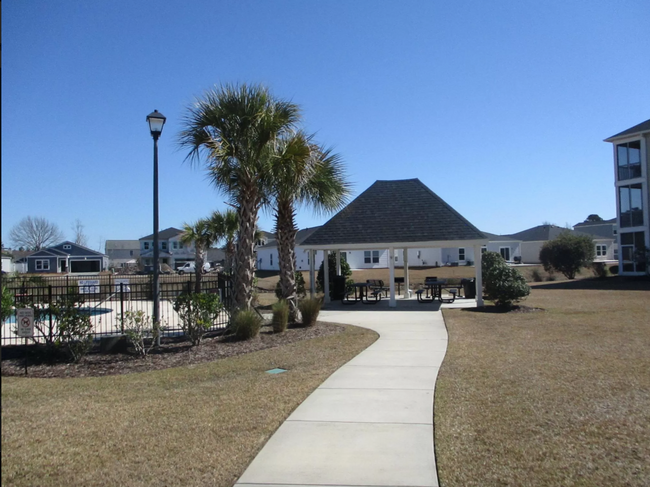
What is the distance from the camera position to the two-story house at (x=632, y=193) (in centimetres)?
3356

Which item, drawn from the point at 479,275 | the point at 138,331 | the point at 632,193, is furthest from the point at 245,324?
the point at 632,193

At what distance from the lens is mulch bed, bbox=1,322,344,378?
9797mm

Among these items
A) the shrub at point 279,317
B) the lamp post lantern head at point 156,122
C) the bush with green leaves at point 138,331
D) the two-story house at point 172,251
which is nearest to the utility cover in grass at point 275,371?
the bush with green leaves at point 138,331

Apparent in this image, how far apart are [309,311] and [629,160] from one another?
95.2ft

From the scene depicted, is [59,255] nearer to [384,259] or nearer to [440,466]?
[384,259]

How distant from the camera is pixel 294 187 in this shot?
15023 mm

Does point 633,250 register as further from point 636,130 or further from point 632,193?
point 636,130

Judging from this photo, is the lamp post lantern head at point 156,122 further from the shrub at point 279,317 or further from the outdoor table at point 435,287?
the outdoor table at point 435,287

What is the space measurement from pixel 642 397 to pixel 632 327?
25.3 feet

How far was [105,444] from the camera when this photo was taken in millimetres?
5551

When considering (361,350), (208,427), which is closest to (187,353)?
(361,350)

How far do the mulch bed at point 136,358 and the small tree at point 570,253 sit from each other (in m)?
29.2

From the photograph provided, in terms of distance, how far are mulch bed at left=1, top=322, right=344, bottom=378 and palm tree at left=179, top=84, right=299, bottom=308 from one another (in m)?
1.36

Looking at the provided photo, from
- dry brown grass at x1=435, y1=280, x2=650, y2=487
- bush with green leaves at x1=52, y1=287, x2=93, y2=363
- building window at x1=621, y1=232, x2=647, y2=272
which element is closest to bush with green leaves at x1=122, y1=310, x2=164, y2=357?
bush with green leaves at x1=52, y1=287, x2=93, y2=363
